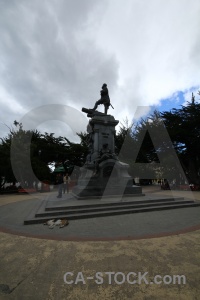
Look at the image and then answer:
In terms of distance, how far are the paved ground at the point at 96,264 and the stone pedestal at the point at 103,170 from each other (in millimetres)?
5234

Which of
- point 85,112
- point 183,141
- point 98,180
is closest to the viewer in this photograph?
point 98,180

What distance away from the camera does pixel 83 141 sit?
120 feet

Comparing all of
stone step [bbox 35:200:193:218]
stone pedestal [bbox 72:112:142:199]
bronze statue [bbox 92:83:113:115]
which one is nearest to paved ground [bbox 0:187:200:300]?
stone step [bbox 35:200:193:218]

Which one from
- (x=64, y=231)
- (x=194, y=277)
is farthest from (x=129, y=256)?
(x=64, y=231)

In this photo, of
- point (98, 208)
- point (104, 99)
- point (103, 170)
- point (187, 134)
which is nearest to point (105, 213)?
point (98, 208)

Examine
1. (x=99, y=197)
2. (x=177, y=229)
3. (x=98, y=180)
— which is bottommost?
(x=177, y=229)

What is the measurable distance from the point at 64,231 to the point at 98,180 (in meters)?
5.82

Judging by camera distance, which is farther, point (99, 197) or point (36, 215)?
point (99, 197)

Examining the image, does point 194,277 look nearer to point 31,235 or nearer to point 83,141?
point 31,235

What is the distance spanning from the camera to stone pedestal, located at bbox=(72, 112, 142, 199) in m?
10.8

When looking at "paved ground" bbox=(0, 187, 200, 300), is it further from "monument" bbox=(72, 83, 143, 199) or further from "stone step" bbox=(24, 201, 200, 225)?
"monument" bbox=(72, 83, 143, 199)

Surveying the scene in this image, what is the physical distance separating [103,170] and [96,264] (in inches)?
318

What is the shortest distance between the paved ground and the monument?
5274 millimetres

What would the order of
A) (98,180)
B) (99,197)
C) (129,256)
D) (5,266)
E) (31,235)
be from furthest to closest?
(98,180), (99,197), (31,235), (129,256), (5,266)
